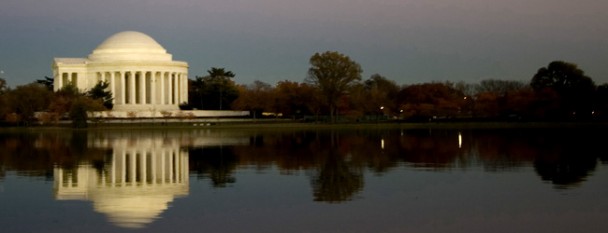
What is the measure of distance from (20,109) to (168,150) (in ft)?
191

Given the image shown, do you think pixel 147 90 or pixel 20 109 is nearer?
pixel 20 109

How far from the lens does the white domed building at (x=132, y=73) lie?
117 m

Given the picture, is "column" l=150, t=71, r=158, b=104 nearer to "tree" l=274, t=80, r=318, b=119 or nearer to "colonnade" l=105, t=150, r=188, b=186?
"tree" l=274, t=80, r=318, b=119

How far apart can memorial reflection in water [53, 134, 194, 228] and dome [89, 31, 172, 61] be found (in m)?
82.9

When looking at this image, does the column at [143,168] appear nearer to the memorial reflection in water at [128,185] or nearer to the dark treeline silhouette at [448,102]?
the memorial reflection in water at [128,185]

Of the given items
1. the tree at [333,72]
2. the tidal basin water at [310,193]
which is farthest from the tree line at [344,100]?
the tidal basin water at [310,193]

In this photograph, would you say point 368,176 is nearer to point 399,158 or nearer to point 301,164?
point 301,164

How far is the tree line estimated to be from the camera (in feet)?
320

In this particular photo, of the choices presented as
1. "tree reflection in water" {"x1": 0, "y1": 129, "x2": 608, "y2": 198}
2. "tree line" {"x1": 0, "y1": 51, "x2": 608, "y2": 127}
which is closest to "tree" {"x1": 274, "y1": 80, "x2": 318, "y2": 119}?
"tree line" {"x1": 0, "y1": 51, "x2": 608, "y2": 127}

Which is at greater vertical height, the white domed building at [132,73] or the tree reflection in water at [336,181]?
the white domed building at [132,73]

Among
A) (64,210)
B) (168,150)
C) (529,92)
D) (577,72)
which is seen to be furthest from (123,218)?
(577,72)

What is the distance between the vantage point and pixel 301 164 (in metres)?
32.9

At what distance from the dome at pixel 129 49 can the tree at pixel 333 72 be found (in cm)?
2921

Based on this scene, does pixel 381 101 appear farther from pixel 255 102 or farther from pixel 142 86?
pixel 142 86
